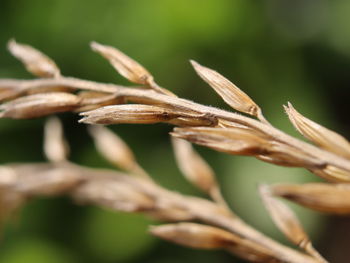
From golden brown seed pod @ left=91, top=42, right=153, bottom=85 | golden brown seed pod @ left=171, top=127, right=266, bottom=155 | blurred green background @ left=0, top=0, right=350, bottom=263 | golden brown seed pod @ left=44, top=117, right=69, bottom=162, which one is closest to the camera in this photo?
golden brown seed pod @ left=171, top=127, right=266, bottom=155

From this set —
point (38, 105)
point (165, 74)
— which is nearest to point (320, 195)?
point (38, 105)

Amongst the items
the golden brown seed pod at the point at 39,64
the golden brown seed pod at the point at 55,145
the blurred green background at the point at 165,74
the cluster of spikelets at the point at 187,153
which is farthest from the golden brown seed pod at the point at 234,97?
the blurred green background at the point at 165,74

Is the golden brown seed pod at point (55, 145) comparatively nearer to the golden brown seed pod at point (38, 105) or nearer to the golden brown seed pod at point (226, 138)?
the golden brown seed pod at point (38, 105)

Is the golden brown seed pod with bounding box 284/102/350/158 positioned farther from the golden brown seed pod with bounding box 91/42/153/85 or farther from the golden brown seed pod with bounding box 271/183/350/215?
the golden brown seed pod with bounding box 91/42/153/85

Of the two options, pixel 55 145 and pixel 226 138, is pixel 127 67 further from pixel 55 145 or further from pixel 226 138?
pixel 55 145

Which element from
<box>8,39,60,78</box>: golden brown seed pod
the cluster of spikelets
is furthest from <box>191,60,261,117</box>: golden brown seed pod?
<box>8,39,60,78</box>: golden brown seed pod

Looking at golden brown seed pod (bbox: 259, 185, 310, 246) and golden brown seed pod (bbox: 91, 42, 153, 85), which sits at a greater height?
golden brown seed pod (bbox: 91, 42, 153, 85)
